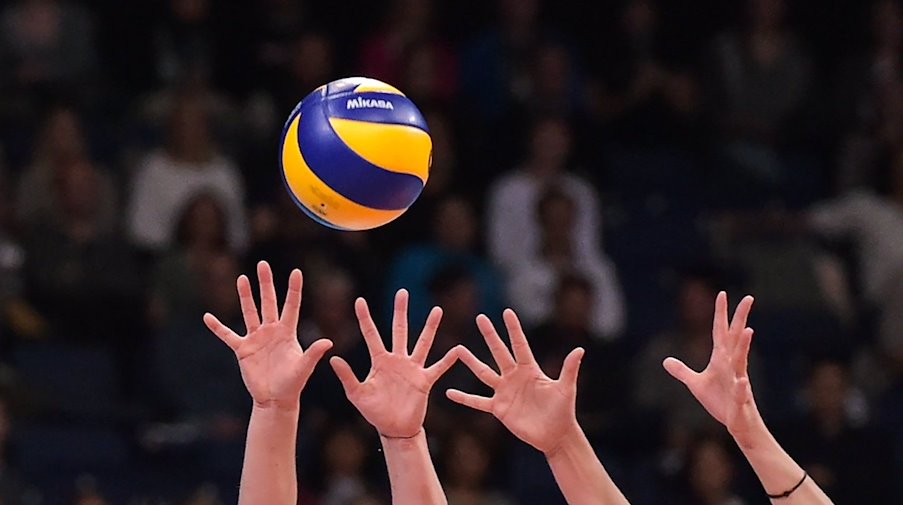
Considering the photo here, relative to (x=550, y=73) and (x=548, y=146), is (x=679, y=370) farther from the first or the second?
(x=550, y=73)

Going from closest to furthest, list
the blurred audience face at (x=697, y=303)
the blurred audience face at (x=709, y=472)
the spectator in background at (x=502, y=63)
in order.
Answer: the blurred audience face at (x=709, y=472) → the blurred audience face at (x=697, y=303) → the spectator in background at (x=502, y=63)

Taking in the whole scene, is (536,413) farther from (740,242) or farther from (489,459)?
(740,242)

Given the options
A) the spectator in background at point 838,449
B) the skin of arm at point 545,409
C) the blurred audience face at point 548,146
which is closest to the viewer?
the skin of arm at point 545,409

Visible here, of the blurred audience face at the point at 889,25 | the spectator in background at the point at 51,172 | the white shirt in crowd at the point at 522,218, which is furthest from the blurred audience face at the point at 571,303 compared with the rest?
the blurred audience face at the point at 889,25

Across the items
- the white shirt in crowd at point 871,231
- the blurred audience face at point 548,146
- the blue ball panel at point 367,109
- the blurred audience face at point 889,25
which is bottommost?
the blue ball panel at point 367,109

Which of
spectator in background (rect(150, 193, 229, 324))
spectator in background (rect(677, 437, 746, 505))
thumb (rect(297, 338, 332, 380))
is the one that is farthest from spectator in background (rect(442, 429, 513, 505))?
thumb (rect(297, 338, 332, 380))

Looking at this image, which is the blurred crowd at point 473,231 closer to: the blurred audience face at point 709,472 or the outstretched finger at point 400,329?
the blurred audience face at point 709,472

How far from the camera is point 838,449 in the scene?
9.69 m

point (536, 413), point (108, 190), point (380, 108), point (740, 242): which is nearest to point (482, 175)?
point (740, 242)

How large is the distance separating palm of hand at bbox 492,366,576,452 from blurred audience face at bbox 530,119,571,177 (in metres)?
6.57

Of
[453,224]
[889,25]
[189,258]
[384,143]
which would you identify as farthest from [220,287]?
[889,25]

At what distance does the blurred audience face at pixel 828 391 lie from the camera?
977 cm

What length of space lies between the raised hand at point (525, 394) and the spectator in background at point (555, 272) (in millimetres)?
5805

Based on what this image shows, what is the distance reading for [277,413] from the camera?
451 centimetres
